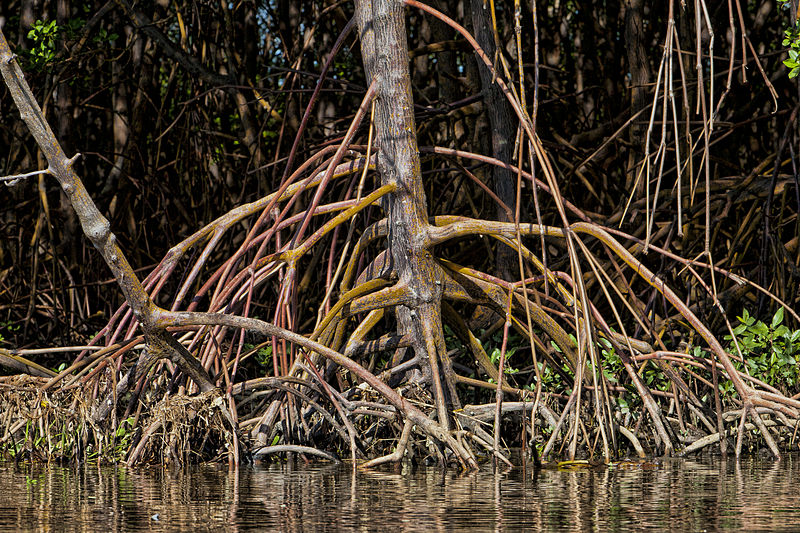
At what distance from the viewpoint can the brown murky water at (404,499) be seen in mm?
2598

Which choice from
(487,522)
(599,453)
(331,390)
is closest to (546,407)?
(599,453)

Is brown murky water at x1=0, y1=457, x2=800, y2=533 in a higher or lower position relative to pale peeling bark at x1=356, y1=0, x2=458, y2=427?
lower

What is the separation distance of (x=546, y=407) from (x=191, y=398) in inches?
47.4

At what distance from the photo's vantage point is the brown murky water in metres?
2.60

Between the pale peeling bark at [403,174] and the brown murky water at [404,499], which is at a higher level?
the pale peeling bark at [403,174]

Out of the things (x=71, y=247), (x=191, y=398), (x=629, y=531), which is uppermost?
(x=71, y=247)

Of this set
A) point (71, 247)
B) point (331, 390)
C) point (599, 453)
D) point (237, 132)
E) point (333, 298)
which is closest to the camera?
point (331, 390)

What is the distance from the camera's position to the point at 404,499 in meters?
3.04

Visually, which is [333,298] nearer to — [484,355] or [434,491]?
[484,355]

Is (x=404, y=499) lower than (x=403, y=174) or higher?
lower

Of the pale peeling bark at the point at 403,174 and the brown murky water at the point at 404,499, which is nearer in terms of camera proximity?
the brown murky water at the point at 404,499

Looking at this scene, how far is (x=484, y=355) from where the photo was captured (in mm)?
4609

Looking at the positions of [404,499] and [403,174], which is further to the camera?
[403,174]

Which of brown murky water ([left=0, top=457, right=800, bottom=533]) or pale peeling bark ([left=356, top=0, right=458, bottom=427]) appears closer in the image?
brown murky water ([left=0, top=457, right=800, bottom=533])
